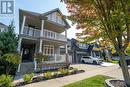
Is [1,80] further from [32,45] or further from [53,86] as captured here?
[32,45]

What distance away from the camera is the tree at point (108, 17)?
8.63 m

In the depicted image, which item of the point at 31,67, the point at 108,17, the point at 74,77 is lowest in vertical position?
the point at 74,77

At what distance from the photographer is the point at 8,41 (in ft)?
Answer: 71.9

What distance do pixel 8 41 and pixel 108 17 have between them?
Answer: 50.9 ft

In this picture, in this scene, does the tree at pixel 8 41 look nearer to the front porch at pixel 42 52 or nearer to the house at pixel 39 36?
the house at pixel 39 36

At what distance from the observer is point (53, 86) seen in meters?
12.7

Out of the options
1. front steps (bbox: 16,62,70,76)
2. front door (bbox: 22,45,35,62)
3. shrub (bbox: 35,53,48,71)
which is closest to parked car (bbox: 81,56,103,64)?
front steps (bbox: 16,62,70,76)

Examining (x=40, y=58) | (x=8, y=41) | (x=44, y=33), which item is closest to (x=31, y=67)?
(x=40, y=58)

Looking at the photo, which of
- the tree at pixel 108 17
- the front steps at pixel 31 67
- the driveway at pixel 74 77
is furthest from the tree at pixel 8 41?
the tree at pixel 108 17

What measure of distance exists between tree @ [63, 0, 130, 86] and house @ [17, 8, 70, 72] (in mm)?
13987

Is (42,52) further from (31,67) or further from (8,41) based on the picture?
(8,41)

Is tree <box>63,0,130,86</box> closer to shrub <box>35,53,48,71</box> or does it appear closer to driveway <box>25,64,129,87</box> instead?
driveway <box>25,64,129,87</box>

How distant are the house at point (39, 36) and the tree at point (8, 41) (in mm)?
989

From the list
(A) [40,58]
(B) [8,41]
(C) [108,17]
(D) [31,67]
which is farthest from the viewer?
(D) [31,67]
